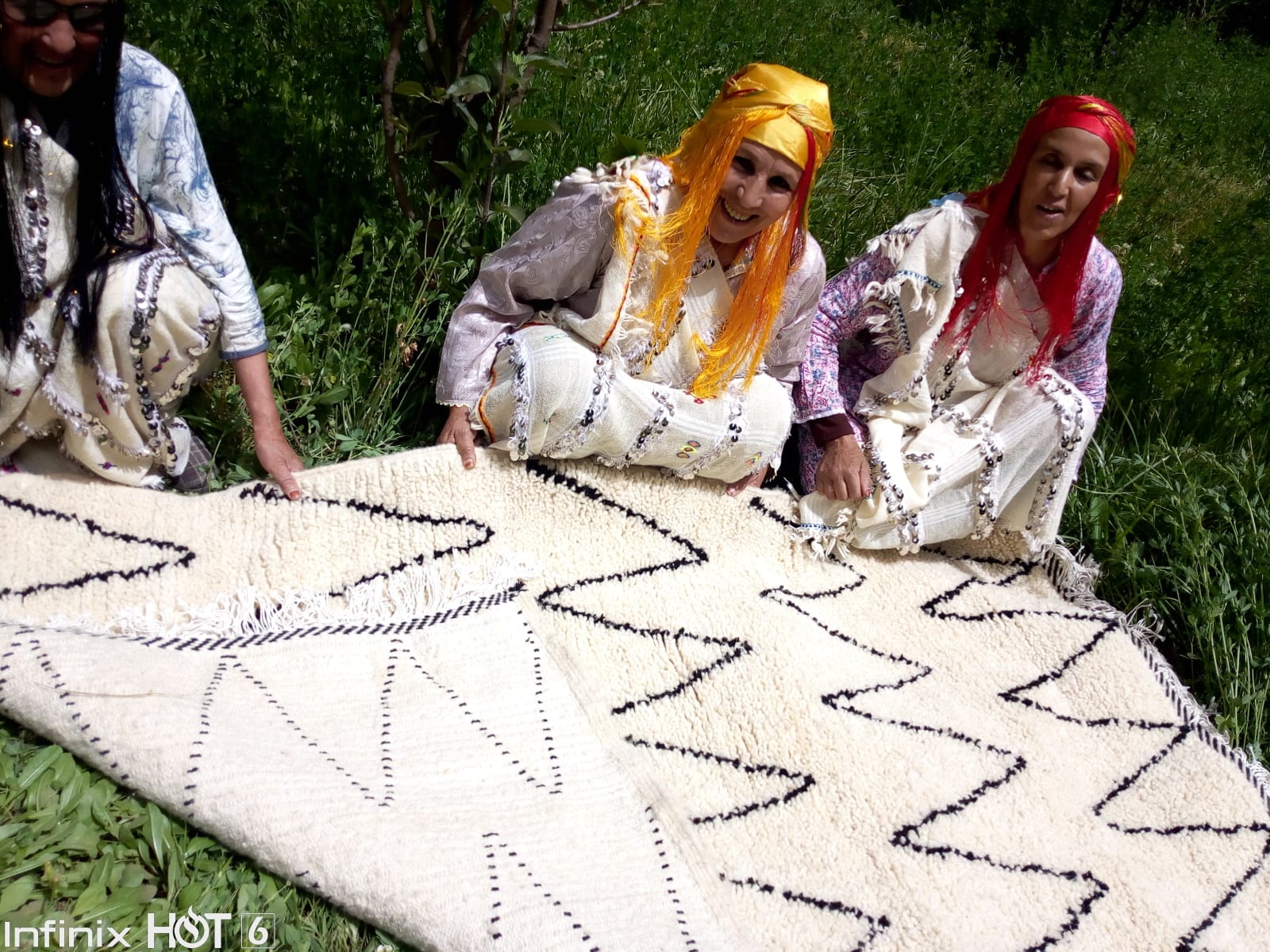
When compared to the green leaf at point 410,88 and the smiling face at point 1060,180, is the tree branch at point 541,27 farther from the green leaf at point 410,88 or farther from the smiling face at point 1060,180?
the smiling face at point 1060,180

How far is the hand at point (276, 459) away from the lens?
7.30ft

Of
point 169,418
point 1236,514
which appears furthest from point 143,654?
point 1236,514

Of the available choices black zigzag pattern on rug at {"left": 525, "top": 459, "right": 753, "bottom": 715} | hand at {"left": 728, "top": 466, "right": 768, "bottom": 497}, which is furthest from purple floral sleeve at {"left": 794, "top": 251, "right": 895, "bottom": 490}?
black zigzag pattern on rug at {"left": 525, "top": 459, "right": 753, "bottom": 715}

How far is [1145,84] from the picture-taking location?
6.85 metres

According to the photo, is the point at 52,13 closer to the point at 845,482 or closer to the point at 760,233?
the point at 760,233

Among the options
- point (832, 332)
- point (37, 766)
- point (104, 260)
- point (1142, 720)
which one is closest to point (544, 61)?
point (832, 332)

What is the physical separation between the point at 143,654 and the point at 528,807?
2.56 ft

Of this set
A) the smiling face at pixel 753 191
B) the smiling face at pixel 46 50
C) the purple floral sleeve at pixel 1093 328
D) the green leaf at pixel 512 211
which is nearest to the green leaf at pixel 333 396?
the green leaf at pixel 512 211

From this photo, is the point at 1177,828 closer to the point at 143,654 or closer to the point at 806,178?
the point at 806,178

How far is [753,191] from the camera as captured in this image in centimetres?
226

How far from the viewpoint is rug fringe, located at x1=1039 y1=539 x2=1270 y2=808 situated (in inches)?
90.9

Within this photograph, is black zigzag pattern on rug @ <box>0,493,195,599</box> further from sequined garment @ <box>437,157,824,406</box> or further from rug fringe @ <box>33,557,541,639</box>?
sequined garment @ <box>437,157,824,406</box>

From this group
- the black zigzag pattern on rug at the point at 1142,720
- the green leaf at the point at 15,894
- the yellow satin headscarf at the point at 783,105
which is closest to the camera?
the green leaf at the point at 15,894

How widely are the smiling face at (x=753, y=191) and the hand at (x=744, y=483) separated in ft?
2.17
